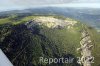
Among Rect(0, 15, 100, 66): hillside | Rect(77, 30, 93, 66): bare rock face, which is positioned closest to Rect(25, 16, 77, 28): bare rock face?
Rect(0, 15, 100, 66): hillside

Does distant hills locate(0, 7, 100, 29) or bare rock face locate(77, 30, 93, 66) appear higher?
distant hills locate(0, 7, 100, 29)

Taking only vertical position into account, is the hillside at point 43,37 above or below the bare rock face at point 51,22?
below

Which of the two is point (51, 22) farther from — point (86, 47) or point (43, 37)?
point (86, 47)

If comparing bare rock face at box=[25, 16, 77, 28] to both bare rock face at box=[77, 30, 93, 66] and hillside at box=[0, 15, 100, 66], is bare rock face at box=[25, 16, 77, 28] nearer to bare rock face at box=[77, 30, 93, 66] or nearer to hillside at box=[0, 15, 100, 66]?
hillside at box=[0, 15, 100, 66]

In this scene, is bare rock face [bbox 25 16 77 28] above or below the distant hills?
below

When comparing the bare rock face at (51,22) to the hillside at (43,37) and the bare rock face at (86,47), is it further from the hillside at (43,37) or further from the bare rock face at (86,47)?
the bare rock face at (86,47)

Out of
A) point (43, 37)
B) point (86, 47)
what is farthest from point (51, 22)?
point (86, 47)

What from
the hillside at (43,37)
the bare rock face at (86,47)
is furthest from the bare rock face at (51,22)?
the bare rock face at (86,47)

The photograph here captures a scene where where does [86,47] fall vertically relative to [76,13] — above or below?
below

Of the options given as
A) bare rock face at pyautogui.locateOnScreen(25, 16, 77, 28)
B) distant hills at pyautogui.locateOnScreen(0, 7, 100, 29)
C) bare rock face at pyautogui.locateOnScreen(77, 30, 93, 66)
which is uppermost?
distant hills at pyautogui.locateOnScreen(0, 7, 100, 29)
